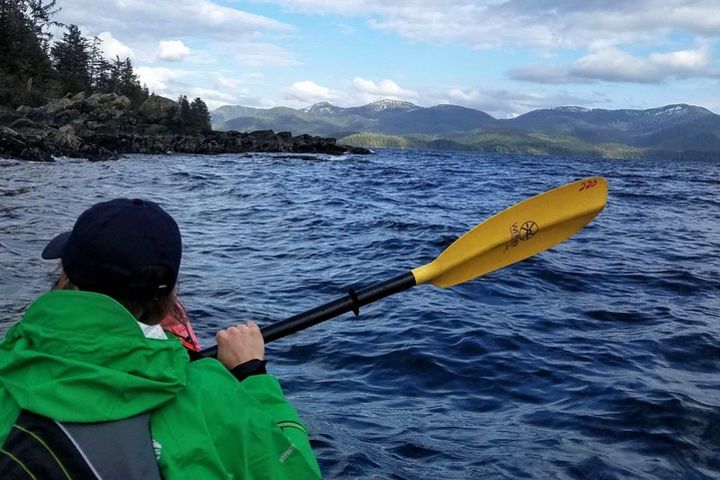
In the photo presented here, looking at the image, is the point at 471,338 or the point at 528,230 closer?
the point at 528,230

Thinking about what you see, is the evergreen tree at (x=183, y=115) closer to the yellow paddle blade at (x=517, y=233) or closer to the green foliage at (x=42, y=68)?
the green foliage at (x=42, y=68)

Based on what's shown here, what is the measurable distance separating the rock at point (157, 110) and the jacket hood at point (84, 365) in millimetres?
52629

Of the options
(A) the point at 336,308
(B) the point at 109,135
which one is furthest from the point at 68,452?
(B) the point at 109,135

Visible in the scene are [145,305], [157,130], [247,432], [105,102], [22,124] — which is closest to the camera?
[247,432]

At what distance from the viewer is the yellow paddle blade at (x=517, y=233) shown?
→ 4.47 meters

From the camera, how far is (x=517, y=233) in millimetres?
4715

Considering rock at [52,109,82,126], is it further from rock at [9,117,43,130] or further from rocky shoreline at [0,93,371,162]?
rock at [9,117,43,130]

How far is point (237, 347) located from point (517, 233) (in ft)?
9.60

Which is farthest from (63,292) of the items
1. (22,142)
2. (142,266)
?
(22,142)

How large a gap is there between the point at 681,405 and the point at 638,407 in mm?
348

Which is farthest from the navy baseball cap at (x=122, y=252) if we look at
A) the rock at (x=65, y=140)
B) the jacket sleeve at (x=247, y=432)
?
the rock at (x=65, y=140)

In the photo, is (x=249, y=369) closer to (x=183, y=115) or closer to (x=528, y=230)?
(x=528, y=230)

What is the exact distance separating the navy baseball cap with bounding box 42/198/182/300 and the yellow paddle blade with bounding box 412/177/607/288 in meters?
2.34

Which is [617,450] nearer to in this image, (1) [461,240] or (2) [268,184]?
(1) [461,240]
